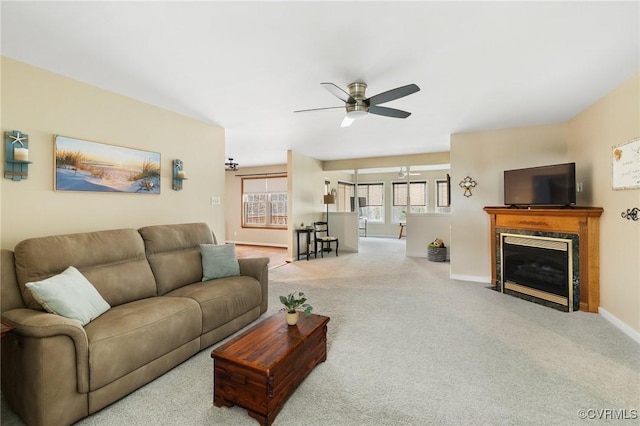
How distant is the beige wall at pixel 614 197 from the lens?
273 centimetres

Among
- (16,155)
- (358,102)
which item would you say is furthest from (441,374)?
(16,155)

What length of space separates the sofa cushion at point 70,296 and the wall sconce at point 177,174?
1.72 meters

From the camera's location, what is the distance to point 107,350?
1.74m

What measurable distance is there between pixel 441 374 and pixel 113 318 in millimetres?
2407

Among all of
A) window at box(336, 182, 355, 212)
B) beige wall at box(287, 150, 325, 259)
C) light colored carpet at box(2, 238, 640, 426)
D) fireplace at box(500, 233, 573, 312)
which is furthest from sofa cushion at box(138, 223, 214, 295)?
window at box(336, 182, 355, 212)

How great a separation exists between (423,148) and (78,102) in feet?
Result: 18.8

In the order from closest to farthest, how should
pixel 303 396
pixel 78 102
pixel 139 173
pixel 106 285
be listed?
pixel 303 396 < pixel 106 285 < pixel 78 102 < pixel 139 173

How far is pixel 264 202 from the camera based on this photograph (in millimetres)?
8758

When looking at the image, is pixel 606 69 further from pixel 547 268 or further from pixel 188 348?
pixel 188 348

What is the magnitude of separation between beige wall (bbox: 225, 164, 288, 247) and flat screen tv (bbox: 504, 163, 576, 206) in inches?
231

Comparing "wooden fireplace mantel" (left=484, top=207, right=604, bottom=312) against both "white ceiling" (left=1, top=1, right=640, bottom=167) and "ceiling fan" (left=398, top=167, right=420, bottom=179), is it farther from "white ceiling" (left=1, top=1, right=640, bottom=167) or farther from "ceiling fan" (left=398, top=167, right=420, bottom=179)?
"ceiling fan" (left=398, top=167, right=420, bottom=179)

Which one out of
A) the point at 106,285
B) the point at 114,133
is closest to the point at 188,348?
the point at 106,285

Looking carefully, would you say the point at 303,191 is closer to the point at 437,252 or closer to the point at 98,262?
the point at 437,252

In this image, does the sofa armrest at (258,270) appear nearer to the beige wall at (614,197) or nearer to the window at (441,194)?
the beige wall at (614,197)
